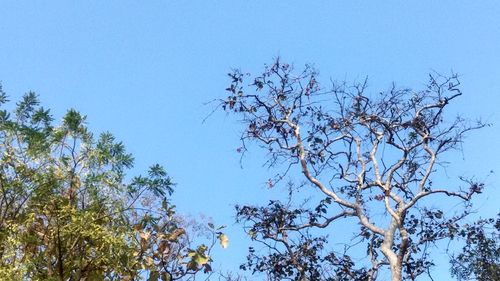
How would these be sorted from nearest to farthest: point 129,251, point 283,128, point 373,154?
point 129,251, point 373,154, point 283,128

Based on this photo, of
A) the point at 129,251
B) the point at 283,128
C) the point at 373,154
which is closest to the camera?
the point at 129,251

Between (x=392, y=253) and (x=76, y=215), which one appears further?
(x=392, y=253)

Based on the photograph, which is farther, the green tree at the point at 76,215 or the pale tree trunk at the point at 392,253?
the pale tree trunk at the point at 392,253

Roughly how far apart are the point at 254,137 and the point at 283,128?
52 cm

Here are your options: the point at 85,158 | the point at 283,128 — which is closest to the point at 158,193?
the point at 85,158

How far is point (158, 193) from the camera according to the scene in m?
4.40

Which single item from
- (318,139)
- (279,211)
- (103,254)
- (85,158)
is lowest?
(103,254)

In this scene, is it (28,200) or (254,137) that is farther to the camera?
(254,137)

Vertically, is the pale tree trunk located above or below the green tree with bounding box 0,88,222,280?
above

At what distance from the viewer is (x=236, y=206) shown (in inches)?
362

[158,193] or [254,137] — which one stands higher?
[254,137]

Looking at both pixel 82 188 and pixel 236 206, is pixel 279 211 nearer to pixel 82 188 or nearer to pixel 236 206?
pixel 236 206

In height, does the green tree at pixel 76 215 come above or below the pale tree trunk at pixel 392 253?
below

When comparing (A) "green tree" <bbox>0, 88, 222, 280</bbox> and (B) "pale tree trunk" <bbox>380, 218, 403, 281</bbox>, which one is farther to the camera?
(B) "pale tree trunk" <bbox>380, 218, 403, 281</bbox>
